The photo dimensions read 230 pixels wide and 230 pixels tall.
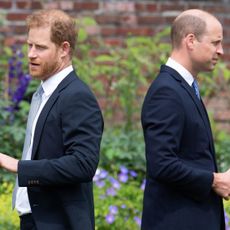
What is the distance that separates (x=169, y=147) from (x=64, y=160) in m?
0.49

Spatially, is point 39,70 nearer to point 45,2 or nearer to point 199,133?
point 199,133

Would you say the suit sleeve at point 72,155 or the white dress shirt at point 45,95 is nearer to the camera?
the suit sleeve at point 72,155

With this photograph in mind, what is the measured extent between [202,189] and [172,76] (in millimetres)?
556

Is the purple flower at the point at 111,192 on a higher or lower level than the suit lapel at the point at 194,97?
lower

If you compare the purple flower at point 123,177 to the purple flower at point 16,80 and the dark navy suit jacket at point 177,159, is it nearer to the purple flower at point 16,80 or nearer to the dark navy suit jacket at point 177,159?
the purple flower at point 16,80

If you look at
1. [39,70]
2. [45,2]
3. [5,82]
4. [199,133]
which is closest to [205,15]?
[199,133]

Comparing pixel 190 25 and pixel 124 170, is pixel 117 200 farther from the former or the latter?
pixel 190 25

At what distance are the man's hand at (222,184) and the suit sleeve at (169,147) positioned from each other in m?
0.04

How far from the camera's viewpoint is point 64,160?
4.01 meters

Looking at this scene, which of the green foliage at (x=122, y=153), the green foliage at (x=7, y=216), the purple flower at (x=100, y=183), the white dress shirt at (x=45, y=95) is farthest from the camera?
the green foliage at (x=122, y=153)

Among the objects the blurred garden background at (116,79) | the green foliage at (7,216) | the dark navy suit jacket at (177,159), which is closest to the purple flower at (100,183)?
the blurred garden background at (116,79)

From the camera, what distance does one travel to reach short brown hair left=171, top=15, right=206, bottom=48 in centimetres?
436

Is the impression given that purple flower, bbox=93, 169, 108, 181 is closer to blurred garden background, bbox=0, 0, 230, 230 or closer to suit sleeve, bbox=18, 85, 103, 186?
blurred garden background, bbox=0, 0, 230, 230

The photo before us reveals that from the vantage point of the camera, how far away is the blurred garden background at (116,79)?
6.52 metres
